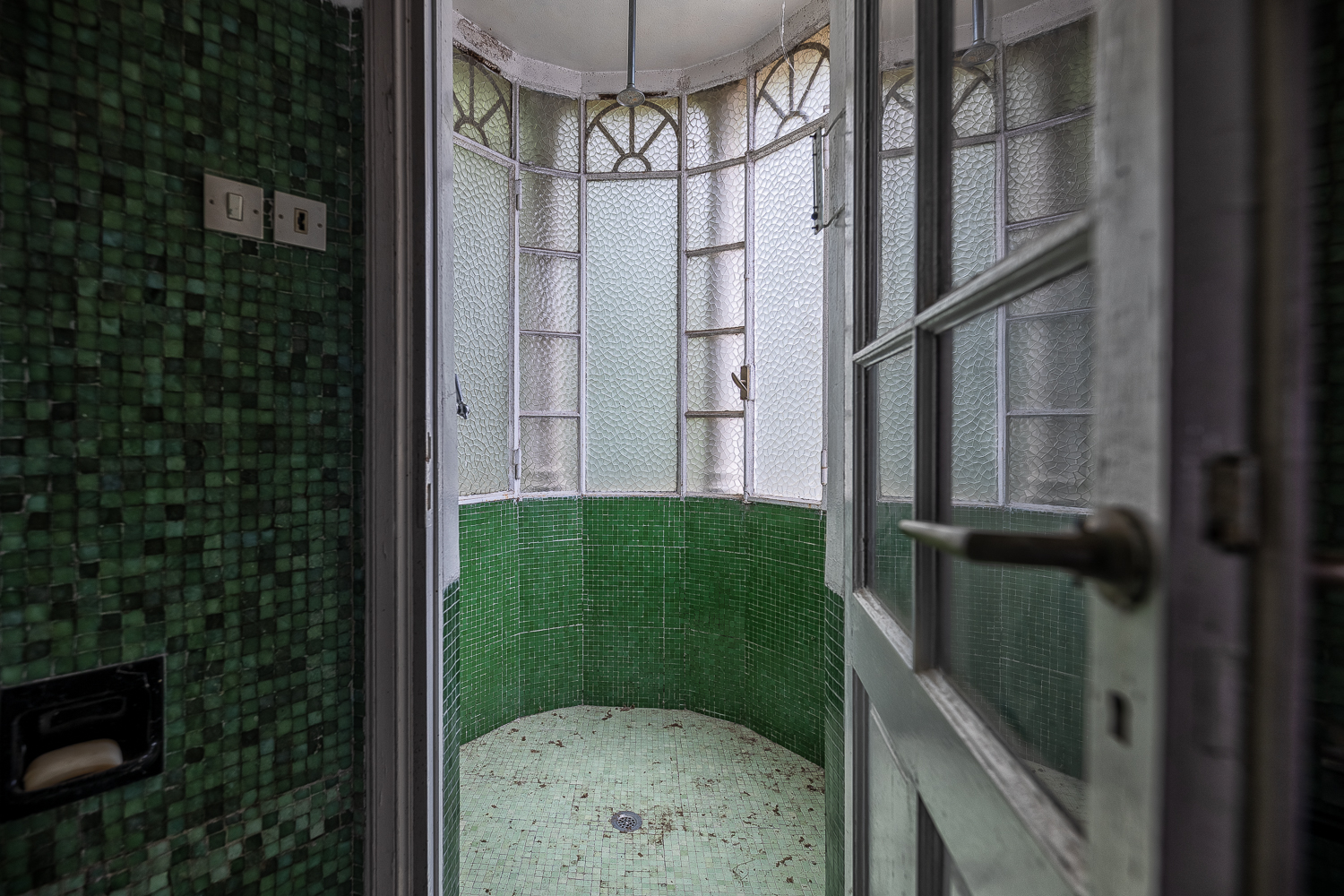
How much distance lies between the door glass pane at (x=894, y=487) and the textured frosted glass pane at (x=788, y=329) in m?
1.55

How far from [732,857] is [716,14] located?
3221mm

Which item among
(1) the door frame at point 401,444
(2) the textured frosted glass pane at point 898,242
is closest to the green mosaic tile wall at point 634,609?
(1) the door frame at point 401,444

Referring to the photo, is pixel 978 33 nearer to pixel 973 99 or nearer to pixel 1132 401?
pixel 973 99

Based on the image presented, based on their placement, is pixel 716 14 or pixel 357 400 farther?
pixel 716 14

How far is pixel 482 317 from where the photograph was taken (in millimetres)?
2613

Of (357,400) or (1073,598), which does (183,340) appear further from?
(1073,598)

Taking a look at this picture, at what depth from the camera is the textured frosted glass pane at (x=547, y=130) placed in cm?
280

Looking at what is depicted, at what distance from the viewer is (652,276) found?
290cm

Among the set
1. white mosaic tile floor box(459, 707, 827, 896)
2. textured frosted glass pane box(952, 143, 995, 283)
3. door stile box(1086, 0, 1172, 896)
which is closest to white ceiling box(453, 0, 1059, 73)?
textured frosted glass pane box(952, 143, 995, 283)

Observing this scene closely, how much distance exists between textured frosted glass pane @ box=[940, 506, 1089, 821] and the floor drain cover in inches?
71.4

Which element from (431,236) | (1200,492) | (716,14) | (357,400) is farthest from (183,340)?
(716,14)

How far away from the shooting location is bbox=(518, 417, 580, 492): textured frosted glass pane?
287 centimetres

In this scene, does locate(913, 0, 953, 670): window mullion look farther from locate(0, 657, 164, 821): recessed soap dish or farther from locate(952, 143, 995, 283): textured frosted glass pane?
locate(0, 657, 164, 821): recessed soap dish

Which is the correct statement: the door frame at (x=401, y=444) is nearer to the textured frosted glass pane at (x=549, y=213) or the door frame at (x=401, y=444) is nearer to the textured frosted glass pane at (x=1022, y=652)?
the textured frosted glass pane at (x=1022, y=652)
